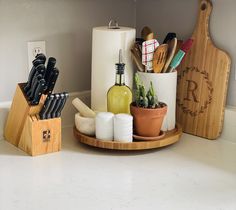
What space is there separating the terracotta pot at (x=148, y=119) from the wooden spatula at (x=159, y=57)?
0.12 meters

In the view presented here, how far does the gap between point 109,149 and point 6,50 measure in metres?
0.46

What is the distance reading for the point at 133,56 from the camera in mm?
1536

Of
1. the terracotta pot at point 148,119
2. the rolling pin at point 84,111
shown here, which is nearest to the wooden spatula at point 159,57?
the terracotta pot at point 148,119

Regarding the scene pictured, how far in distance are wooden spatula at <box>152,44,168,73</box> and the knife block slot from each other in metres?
0.35

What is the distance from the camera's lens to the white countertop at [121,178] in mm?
1098

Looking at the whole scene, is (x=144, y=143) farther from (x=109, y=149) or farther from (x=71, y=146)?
(x=71, y=146)

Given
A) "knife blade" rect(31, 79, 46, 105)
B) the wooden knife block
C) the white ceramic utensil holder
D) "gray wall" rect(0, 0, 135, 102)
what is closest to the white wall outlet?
"gray wall" rect(0, 0, 135, 102)

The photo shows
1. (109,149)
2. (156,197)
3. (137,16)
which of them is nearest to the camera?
(156,197)

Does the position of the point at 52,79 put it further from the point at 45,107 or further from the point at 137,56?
the point at 137,56

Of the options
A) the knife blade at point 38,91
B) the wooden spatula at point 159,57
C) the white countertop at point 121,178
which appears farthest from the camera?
the wooden spatula at point 159,57

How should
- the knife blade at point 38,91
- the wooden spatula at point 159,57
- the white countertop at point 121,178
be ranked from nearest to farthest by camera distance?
the white countertop at point 121,178 < the knife blade at point 38,91 < the wooden spatula at point 159,57

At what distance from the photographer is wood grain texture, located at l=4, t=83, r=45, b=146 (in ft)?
4.56

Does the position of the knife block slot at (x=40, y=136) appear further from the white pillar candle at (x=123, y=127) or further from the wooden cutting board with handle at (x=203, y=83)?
the wooden cutting board with handle at (x=203, y=83)

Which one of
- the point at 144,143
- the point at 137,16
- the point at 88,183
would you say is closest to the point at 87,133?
the point at 144,143
